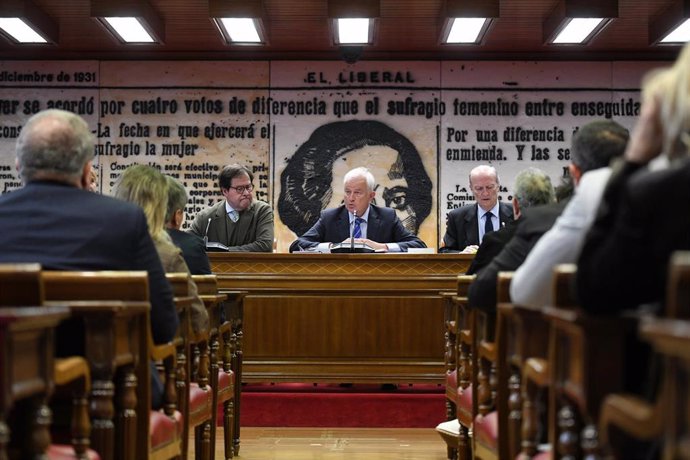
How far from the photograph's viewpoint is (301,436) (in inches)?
253

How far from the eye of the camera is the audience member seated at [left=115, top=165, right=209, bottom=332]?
4129 millimetres

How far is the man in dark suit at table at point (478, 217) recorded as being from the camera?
8086 millimetres

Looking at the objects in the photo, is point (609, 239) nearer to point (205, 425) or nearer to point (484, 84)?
point (205, 425)

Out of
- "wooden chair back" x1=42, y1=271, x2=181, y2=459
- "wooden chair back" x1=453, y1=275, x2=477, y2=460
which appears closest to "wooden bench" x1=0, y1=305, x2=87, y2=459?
"wooden chair back" x1=42, y1=271, x2=181, y2=459

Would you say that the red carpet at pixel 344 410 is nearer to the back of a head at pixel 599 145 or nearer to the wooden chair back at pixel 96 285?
the back of a head at pixel 599 145

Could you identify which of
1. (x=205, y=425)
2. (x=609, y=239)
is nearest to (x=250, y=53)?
(x=205, y=425)

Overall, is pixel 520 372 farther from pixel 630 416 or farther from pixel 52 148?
pixel 52 148

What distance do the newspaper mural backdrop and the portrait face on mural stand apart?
0.03ft

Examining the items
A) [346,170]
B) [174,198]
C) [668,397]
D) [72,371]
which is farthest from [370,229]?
[668,397]

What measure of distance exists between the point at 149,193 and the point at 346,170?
6029 millimetres

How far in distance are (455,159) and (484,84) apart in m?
0.83

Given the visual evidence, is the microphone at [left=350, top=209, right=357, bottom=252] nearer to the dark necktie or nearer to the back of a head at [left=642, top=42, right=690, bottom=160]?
the dark necktie

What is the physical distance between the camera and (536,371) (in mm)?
2588

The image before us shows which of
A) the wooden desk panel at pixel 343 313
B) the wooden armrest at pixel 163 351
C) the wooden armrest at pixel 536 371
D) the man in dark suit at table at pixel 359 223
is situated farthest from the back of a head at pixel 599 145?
the man in dark suit at table at pixel 359 223
